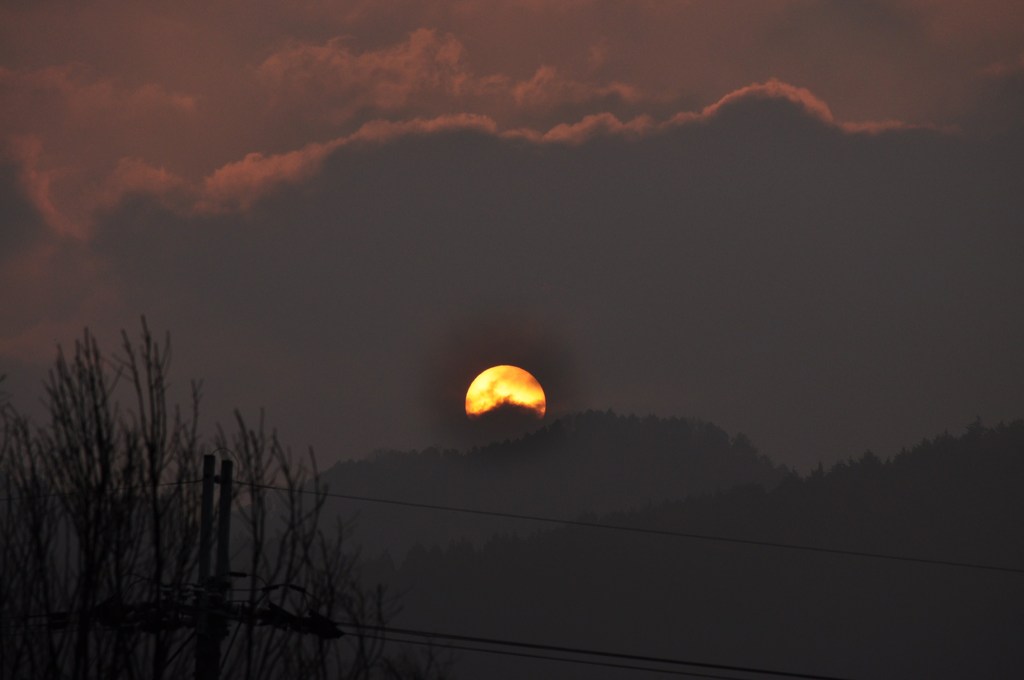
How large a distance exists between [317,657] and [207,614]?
1872 mm

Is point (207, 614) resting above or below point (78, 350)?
below

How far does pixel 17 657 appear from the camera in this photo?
46.2 feet

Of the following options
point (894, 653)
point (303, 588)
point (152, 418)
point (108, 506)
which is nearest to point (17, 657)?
point (108, 506)

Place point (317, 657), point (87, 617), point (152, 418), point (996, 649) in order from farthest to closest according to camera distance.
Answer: point (996, 649), point (317, 657), point (152, 418), point (87, 617)

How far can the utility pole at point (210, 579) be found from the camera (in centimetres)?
1576

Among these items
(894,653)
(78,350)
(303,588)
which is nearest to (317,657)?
(303,588)

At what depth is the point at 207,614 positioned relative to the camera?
1583 centimetres

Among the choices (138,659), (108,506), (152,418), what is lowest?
(138,659)

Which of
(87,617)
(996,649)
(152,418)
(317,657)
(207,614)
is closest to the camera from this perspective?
(87,617)

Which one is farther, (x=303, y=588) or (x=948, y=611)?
(x=948, y=611)

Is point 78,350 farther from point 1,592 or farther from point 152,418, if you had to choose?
point 1,592

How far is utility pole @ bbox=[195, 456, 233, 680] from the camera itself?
15758 mm

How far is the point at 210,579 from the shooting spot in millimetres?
16000

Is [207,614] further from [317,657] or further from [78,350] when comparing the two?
[78,350]
